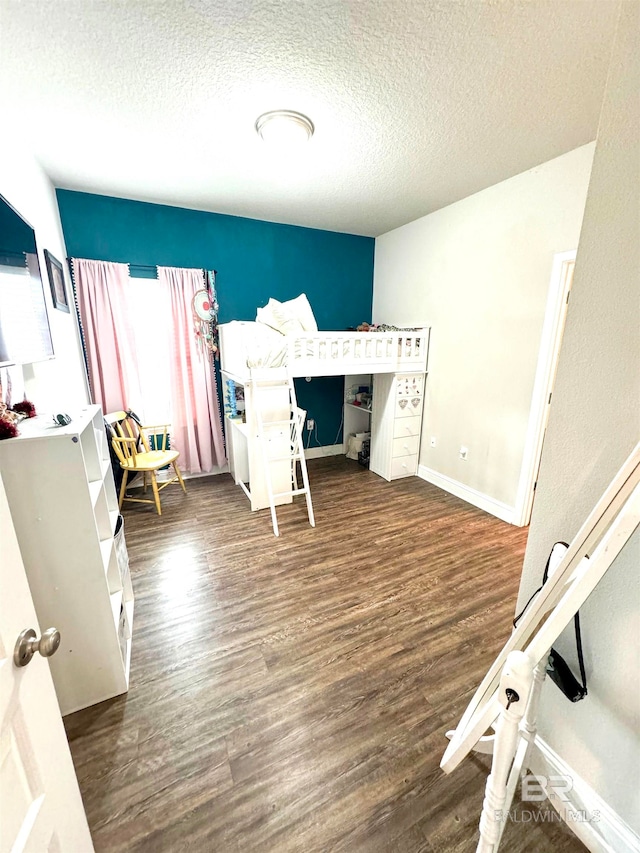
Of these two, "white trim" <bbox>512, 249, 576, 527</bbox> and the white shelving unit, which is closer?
"white trim" <bbox>512, 249, 576, 527</bbox>

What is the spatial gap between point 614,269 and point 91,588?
6.89 feet

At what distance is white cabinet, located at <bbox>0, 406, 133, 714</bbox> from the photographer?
120 centimetres

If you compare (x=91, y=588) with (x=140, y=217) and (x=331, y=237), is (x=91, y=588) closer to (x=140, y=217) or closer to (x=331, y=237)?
(x=140, y=217)

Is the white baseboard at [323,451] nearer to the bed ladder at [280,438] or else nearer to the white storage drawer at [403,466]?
the white storage drawer at [403,466]

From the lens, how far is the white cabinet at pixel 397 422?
11.7 ft

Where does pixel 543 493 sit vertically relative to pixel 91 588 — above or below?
above

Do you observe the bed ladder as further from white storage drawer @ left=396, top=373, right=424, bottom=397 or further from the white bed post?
the white bed post

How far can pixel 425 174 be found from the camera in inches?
100.0

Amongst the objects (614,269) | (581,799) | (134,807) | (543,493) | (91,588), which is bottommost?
(134,807)

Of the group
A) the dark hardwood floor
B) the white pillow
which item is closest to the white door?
the dark hardwood floor

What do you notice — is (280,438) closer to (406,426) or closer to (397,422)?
(397,422)

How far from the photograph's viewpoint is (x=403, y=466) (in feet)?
12.3

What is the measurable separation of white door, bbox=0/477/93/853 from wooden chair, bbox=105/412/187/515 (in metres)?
2.33

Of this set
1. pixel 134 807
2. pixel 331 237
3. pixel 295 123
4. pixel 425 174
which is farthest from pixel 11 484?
pixel 331 237
